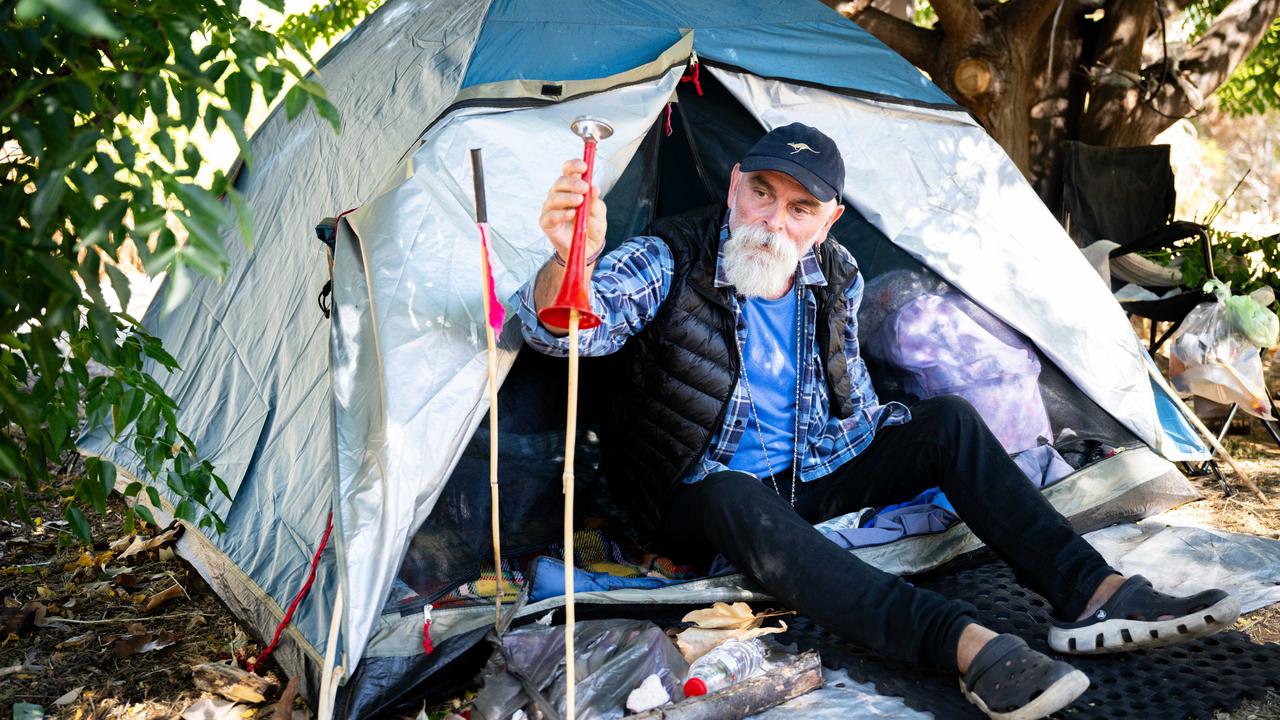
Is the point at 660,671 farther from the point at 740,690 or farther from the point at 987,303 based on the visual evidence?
the point at 987,303

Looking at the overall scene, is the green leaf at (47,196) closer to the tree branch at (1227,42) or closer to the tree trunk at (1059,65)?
the tree trunk at (1059,65)

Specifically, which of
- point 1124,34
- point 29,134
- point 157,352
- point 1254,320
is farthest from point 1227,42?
point 29,134

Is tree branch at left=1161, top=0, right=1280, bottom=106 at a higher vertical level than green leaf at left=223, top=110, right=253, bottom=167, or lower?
higher

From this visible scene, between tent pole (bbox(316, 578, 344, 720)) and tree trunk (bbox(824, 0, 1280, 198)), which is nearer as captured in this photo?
tent pole (bbox(316, 578, 344, 720))

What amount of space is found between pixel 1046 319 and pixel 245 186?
2.59 metres

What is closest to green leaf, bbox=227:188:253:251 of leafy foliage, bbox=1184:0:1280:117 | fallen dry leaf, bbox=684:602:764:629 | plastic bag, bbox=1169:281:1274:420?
fallen dry leaf, bbox=684:602:764:629

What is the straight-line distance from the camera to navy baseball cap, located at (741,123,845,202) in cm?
261

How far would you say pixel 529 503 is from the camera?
9.12ft

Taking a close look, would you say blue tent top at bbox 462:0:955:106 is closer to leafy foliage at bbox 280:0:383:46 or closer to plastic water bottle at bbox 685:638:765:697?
plastic water bottle at bbox 685:638:765:697

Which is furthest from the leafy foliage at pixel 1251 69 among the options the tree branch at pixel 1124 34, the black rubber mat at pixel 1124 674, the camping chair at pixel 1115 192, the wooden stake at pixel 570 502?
the wooden stake at pixel 570 502

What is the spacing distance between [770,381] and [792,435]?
0.15 m

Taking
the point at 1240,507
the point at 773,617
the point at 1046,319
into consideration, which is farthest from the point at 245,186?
the point at 1240,507

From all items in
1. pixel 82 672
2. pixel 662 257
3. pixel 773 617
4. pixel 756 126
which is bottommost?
pixel 82 672

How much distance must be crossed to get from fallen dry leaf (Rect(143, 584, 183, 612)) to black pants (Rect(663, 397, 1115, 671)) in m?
1.38
